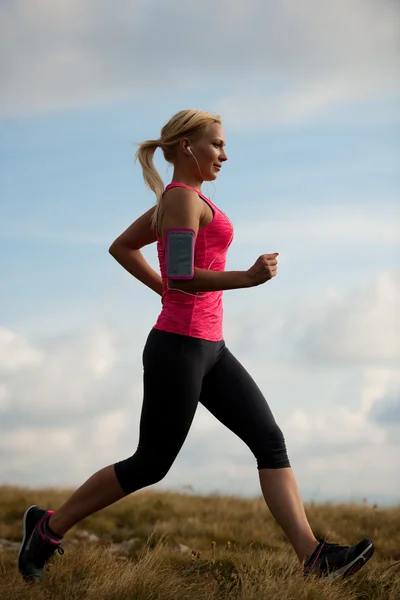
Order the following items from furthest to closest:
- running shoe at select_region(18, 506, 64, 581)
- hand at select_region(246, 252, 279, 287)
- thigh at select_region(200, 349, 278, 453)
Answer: running shoe at select_region(18, 506, 64, 581)
thigh at select_region(200, 349, 278, 453)
hand at select_region(246, 252, 279, 287)

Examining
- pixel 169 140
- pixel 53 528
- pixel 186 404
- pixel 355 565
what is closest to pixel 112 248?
pixel 169 140

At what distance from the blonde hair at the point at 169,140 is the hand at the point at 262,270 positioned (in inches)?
30.4

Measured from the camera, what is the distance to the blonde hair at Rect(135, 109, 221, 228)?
15.1ft

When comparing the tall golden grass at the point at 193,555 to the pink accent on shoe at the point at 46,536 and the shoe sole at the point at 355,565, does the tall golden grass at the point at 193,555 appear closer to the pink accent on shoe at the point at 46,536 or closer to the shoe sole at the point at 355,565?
the shoe sole at the point at 355,565

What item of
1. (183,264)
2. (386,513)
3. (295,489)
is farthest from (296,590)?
(386,513)

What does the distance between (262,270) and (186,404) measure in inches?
37.3

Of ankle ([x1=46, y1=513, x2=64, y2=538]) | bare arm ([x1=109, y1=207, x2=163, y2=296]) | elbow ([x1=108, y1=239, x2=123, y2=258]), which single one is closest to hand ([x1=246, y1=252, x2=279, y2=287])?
bare arm ([x1=109, y1=207, x2=163, y2=296])

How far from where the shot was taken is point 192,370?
4.51 m

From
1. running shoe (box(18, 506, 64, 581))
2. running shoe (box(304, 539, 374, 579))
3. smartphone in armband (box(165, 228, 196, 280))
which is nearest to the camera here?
smartphone in armband (box(165, 228, 196, 280))

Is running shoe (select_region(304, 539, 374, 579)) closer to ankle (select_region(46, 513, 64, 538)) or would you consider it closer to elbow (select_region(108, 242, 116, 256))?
ankle (select_region(46, 513, 64, 538))

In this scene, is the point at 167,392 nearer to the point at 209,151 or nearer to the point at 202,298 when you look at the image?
the point at 202,298

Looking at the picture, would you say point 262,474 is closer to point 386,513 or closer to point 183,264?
point 183,264

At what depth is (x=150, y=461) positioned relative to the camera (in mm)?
4641

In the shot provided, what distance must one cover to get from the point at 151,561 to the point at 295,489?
3.24ft
